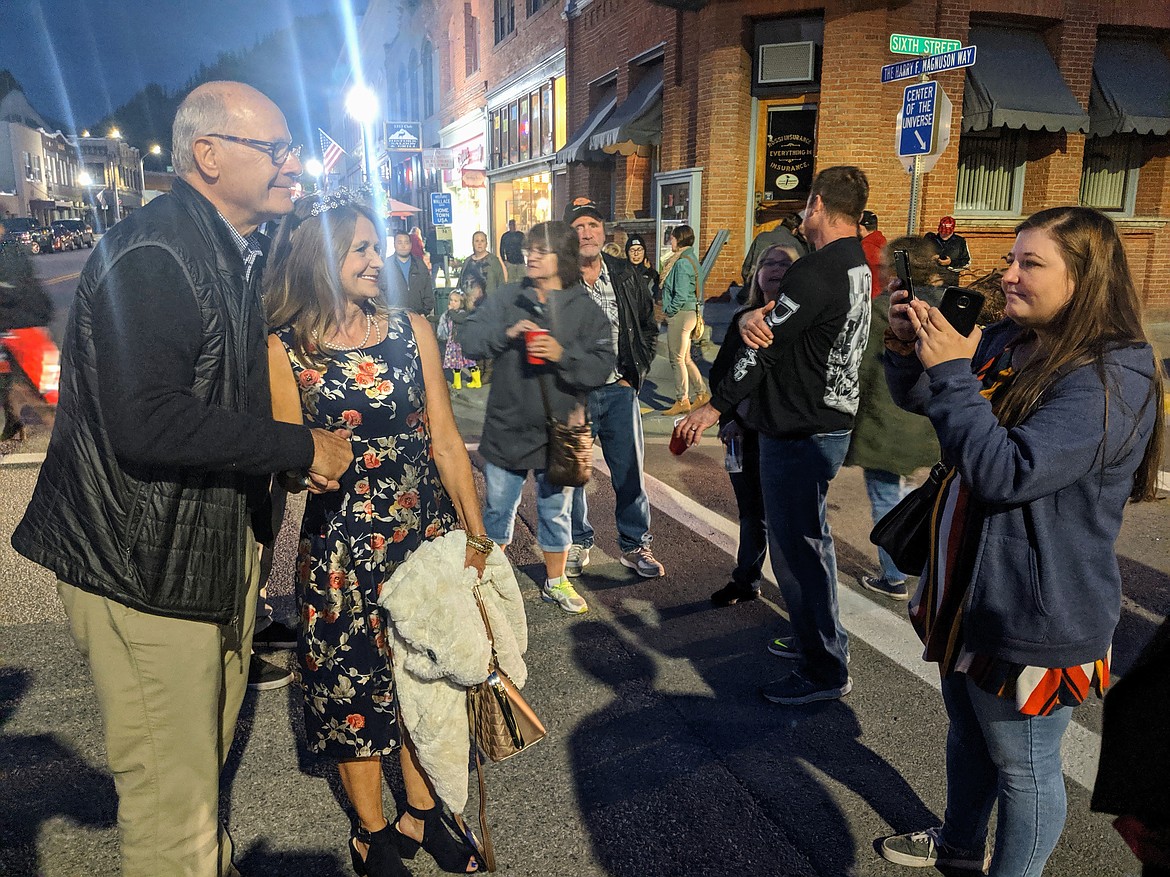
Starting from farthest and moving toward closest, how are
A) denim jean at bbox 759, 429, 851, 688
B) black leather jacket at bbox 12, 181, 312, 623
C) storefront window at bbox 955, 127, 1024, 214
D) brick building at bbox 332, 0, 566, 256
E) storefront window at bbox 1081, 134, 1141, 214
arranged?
brick building at bbox 332, 0, 566, 256
storefront window at bbox 1081, 134, 1141, 214
storefront window at bbox 955, 127, 1024, 214
denim jean at bbox 759, 429, 851, 688
black leather jacket at bbox 12, 181, 312, 623

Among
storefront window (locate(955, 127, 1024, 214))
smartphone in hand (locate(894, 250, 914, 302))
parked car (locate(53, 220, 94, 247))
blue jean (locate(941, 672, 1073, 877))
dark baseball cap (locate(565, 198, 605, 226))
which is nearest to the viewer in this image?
blue jean (locate(941, 672, 1073, 877))

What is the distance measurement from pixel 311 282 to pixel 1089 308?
2.05 m

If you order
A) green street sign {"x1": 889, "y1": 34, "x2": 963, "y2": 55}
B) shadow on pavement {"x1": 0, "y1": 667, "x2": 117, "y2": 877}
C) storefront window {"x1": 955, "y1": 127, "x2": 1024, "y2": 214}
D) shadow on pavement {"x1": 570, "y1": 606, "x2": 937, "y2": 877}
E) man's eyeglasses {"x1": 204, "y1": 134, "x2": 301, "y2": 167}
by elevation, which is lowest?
shadow on pavement {"x1": 0, "y1": 667, "x2": 117, "y2": 877}

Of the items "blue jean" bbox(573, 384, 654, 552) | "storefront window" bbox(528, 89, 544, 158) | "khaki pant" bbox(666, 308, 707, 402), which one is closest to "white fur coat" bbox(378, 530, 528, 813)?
"blue jean" bbox(573, 384, 654, 552)

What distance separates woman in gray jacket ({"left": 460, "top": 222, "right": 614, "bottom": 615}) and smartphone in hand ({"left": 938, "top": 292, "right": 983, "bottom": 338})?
2203 millimetres

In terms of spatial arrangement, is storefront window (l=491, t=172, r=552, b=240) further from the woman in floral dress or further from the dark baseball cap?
the woman in floral dress

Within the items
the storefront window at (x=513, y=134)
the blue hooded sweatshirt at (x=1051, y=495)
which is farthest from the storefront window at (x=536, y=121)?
the blue hooded sweatshirt at (x=1051, y=495)

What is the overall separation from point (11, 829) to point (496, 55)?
28096 millimetres

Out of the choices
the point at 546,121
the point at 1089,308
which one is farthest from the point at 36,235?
the point at 1089,308

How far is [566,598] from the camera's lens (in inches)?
179

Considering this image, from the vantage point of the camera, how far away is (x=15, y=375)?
3.41 m

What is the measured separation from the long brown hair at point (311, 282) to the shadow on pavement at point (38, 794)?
71.4 inches

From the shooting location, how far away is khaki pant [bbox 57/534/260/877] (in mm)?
2037

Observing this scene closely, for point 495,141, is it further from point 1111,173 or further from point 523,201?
point 1111,173
